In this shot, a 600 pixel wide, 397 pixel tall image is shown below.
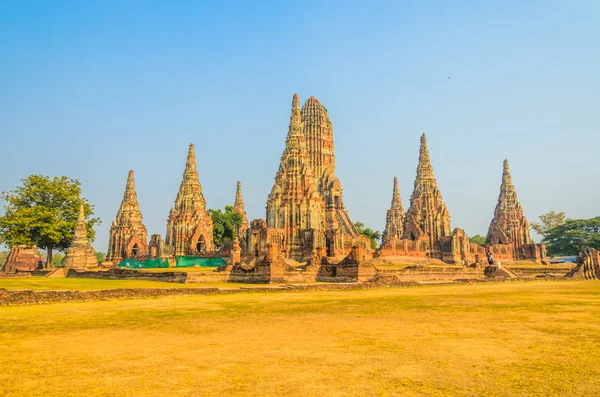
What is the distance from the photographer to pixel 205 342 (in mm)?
6934

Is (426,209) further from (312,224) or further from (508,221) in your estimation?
(312,224)

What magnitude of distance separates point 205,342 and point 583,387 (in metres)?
4.61

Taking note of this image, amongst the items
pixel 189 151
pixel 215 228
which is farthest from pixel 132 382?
pixel 215 228

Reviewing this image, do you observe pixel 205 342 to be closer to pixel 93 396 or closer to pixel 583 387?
pixel 93 396

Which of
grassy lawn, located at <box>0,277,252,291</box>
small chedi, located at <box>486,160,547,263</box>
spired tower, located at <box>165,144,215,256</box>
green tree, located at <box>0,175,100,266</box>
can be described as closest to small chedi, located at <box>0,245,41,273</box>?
green tree, located at <box>0,175,100,266</box>

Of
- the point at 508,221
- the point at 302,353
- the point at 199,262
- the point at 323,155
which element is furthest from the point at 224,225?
the point at 302,353

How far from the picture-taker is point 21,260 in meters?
44.5

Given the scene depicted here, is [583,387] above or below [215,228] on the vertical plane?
below

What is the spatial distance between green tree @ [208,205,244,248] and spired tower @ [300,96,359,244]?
15.0 m

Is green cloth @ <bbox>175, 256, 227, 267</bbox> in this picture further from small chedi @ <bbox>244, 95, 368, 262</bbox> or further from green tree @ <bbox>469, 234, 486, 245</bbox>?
green tree @ <bbox>469, 234, 486, 245</bbox>

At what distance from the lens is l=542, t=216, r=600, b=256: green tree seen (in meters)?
75.1

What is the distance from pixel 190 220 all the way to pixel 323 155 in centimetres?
2087

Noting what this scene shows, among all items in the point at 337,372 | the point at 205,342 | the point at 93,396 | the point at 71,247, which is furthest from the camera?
the point at 71,247

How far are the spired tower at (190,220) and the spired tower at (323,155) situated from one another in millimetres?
16041
